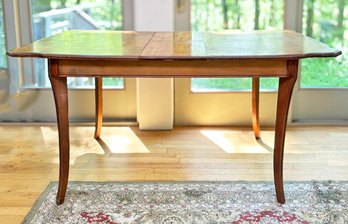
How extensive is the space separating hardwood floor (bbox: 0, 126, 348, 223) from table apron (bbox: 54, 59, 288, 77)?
667mm

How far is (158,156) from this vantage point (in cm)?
256

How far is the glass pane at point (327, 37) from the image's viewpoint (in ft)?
9.87

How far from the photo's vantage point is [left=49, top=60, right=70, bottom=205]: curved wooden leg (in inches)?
71.1

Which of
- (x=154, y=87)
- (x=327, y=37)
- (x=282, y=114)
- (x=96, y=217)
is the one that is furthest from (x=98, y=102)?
(x=327, y=37)

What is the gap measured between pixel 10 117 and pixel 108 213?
5.56ft

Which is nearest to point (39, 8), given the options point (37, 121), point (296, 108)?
point (37, 121)

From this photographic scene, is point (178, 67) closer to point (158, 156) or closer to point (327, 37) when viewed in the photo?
point (158, 156)

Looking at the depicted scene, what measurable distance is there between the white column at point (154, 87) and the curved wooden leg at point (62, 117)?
1142 mm

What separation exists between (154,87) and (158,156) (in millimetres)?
594

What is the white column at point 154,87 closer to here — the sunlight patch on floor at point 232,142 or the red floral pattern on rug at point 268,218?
the sunlight patch on floor at point 232,142

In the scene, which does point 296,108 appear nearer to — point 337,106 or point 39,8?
point 337,106

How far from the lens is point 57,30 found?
3158 mm

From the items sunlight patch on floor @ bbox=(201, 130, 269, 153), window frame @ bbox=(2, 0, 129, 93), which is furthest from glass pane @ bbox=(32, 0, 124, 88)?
sunlight patch on floor @ bbox=(201, 130, 269, 153)

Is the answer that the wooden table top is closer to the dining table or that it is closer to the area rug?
the dining table
